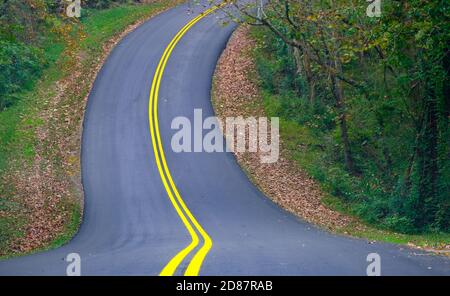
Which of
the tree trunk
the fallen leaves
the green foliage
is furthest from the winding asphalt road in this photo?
the tree trunk

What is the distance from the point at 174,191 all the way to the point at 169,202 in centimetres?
115

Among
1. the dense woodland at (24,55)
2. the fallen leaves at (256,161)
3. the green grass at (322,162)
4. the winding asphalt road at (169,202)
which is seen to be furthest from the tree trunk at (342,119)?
the dense woodland at (24,55)

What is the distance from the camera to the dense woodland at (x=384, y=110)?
1966 cm

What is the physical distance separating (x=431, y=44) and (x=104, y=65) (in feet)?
68.0

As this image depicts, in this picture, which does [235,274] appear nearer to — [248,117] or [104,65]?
[248,117]

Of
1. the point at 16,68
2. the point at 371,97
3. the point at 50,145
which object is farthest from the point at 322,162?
the point at 16,68

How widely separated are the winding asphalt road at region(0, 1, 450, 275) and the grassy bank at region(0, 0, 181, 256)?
23.4 inches

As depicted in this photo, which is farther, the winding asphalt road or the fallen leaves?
the fallen leaves

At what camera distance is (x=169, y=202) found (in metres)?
22.1

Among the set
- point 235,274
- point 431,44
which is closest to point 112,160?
point 431,44

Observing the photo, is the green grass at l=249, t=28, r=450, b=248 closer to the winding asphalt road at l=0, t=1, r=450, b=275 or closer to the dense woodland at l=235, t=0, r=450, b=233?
the dense woodland at l=235, t=0, r=450, b=233

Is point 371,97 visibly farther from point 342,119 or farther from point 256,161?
point 256,161

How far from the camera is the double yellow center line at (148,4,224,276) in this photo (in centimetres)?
1265

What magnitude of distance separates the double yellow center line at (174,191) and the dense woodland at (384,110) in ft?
13.3
